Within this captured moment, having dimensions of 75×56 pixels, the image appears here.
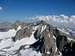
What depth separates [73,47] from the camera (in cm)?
19850

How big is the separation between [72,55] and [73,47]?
311 inches

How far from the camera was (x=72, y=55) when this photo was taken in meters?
194
